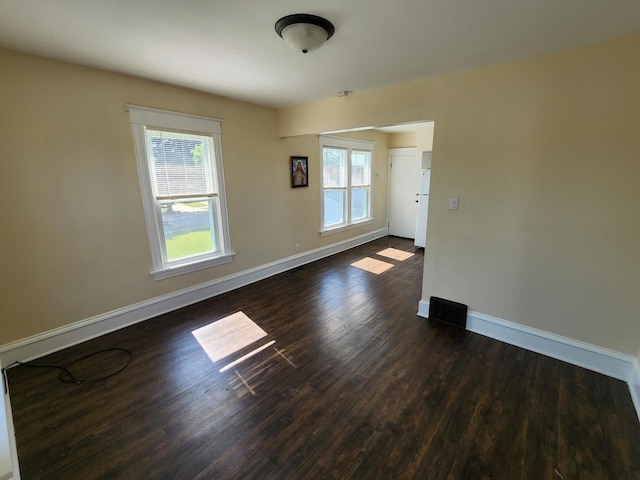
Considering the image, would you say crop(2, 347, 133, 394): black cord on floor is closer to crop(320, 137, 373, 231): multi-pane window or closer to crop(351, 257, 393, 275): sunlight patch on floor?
crop(351, 257, 393, 275): sunlight patch on floor

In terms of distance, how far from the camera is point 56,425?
5.94ft

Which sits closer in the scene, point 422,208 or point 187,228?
point 187,228

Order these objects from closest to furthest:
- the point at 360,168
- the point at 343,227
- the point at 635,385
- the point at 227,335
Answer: the point at 635,385, the point at 227,335, the point at 343,227, the point at 360,168

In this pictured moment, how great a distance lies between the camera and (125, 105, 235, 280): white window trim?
2.80 m

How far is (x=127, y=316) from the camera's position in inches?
116

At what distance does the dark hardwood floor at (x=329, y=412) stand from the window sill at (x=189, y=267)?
23.8 inches

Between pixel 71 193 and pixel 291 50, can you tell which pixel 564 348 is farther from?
pixel 71 193

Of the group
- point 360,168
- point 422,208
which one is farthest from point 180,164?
point 422,208

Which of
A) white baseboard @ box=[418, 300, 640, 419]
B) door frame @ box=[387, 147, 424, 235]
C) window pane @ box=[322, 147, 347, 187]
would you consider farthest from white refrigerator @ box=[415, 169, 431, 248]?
white baseboard @ box=[418, 300, 640, 419]

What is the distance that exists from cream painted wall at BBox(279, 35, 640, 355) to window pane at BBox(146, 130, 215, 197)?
2172 mm

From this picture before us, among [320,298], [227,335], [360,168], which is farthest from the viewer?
[360,168]

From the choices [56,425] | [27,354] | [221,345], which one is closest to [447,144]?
[221,345]

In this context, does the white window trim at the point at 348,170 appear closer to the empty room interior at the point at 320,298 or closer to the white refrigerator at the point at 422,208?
the white refrigerator at the point at 422,208

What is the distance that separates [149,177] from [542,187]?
372 centimetres
